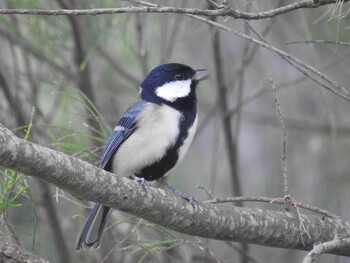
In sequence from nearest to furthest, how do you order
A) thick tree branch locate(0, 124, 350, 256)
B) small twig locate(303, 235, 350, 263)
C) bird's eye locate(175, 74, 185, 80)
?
thick tree branch locate(0, 124, 350, 256) < small twig locate(303, 235, 350, 263) < bird's eye locate(175, 74, 185, 80)

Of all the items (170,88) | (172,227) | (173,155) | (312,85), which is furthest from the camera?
(312,85)

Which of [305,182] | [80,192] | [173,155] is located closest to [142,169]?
[173,155]

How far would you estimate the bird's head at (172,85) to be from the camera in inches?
147

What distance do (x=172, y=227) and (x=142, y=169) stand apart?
2.67ft

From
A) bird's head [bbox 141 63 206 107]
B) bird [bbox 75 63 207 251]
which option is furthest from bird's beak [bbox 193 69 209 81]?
bird [bbox 75 63 207 251]

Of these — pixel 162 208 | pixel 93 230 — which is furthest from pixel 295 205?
pixel 93 230

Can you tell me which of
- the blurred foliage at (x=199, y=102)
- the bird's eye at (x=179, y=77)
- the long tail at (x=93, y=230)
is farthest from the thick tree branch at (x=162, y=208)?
the bird's eye at (x=179, y=77)

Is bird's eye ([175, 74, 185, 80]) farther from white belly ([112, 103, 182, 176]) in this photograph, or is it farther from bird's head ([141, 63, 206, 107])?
white belly ([112, 103, 182, 176])

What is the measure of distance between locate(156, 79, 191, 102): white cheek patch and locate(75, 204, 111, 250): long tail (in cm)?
66

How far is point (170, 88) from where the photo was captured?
3826 millimetres

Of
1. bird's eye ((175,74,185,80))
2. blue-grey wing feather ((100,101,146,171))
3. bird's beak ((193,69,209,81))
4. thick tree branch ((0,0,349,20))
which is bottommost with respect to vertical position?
blue-grey wing feather ((100,101,146,171))

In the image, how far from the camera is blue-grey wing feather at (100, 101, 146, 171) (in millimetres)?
3582

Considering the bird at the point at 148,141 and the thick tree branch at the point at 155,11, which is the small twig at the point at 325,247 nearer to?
the thick tree branch at the point at 155,11

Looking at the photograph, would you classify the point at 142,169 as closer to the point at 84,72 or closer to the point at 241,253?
the point at 241,253
